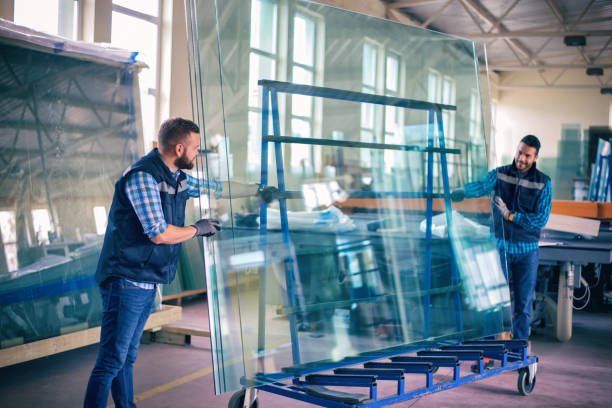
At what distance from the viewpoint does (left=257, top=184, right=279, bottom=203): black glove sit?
8.69ft

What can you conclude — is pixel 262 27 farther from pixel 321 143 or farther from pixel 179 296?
pixel 179 296

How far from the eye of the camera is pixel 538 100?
2261 centimetres

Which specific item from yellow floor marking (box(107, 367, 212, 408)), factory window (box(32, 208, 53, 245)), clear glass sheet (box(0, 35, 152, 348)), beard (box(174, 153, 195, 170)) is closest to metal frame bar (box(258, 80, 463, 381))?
beard (box(174, 153, 195, 170))

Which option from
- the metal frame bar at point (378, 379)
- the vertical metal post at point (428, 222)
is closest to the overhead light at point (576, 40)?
the vertical metal post at point (428, 222)

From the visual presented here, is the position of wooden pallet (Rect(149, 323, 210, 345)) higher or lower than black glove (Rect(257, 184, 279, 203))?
lower

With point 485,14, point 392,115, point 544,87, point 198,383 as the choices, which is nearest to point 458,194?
point 392,115

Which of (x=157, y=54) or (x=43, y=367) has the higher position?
(x=157, y=54)

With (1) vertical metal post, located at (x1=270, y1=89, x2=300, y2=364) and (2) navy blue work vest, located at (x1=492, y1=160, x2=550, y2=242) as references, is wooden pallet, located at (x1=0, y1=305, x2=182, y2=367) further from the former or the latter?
(2) navy blue work vest, located at (x1=492, y1=160, x2=550, y2=242)

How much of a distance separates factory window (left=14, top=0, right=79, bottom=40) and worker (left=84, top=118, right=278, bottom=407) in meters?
4.58

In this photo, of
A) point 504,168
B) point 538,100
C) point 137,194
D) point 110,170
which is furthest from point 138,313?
point 538,100

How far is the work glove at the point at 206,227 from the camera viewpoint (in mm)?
2436

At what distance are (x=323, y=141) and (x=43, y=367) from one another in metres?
2.68

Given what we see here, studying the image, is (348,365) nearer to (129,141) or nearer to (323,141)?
(323,141)

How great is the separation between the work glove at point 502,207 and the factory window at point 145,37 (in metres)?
5.02
